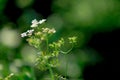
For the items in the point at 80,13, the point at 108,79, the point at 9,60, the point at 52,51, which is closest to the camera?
the point at 52,51

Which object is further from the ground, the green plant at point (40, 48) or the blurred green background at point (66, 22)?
the blurred green background at point (66, 22)

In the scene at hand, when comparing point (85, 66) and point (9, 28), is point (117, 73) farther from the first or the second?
point (9, 28)

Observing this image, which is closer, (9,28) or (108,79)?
(108,79)

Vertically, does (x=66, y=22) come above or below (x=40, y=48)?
above

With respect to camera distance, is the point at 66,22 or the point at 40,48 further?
the point at 66,22

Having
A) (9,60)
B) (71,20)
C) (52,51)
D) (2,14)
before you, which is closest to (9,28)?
(2,14)

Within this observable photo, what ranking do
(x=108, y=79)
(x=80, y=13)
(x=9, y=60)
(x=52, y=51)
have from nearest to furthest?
(x=52, y=51) < (x=9, y=60) < (x=108, y=79) < (x=80, y=13)

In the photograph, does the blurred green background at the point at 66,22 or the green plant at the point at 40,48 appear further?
the blurred green background at the point at 66,22

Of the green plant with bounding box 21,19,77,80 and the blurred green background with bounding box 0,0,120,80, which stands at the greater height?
the blurred green background with bounding box 0,0,120,80
